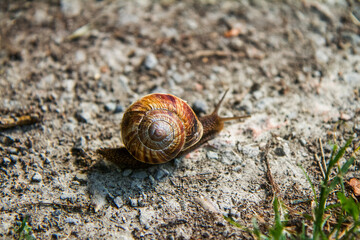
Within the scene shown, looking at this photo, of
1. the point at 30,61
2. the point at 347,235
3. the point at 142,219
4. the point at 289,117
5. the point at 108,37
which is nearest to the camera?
the point at 347,235

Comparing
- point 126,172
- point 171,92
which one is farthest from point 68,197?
point 171,92

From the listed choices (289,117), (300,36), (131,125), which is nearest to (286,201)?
(289,117)

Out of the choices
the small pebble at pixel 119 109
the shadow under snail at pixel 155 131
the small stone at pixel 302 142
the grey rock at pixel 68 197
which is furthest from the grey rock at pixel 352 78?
the grey rock at pixel 68 197

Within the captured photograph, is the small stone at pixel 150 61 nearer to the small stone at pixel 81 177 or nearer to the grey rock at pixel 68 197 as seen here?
the small stone at pixel 81 177

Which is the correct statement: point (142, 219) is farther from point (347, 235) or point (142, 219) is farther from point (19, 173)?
point (347, 235)

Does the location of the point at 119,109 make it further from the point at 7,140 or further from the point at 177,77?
the point at 7,140

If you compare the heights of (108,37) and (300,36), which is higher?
(300,36)
